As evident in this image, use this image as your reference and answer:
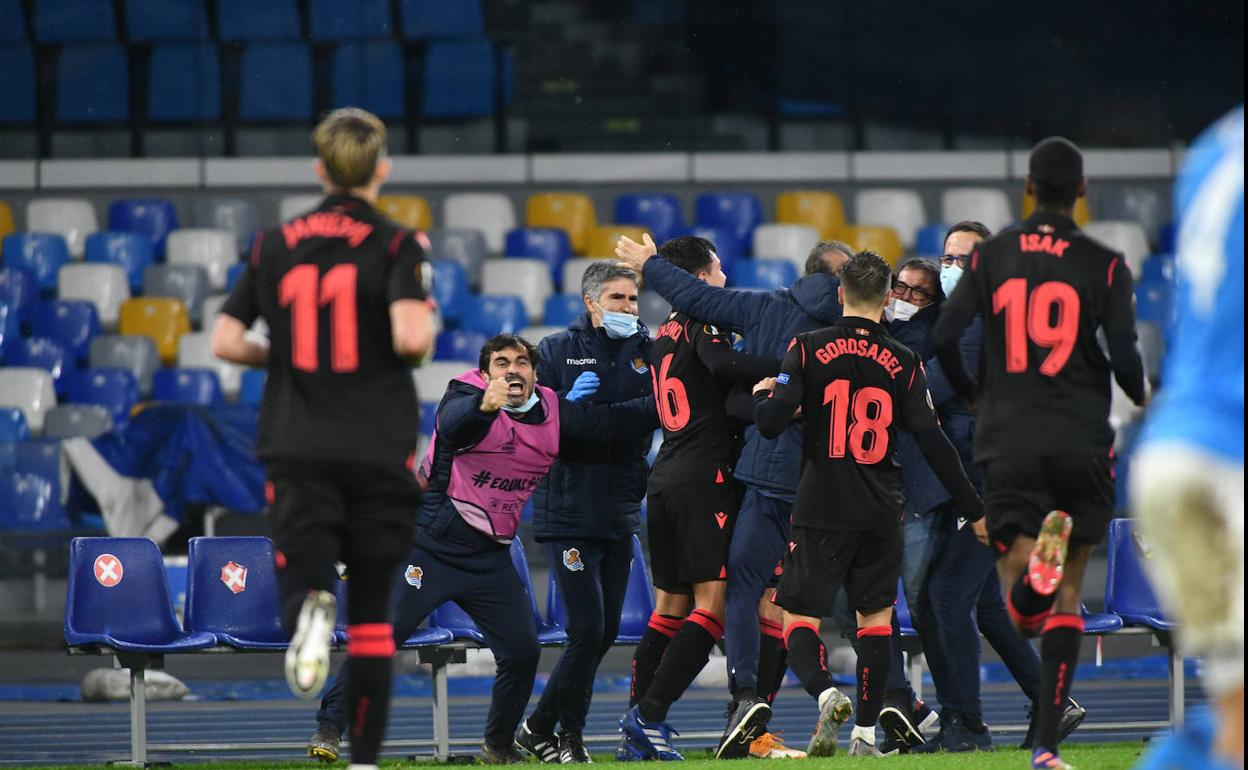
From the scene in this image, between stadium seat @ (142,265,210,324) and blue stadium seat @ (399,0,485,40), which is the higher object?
blue stadium seat @ (399,0,485,40)

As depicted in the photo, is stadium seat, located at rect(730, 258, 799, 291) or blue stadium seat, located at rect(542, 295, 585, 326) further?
stadium seat, located at rect(730, 258, 799, 291)

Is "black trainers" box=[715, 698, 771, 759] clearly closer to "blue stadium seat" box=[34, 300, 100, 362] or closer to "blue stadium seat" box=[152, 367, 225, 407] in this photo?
"blue stadium seat" box=[152, 367, 225, 407]

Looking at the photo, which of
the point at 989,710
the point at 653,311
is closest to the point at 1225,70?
the point at 653,311

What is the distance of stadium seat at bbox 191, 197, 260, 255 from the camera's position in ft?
51.4

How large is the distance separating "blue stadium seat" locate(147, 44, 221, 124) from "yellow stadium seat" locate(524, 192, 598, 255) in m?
3.40

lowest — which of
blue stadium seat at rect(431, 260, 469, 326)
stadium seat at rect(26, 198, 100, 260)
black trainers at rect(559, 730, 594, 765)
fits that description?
black trainers at rect(559, 730, 594, 765)

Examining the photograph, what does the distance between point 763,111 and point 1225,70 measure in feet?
15.0

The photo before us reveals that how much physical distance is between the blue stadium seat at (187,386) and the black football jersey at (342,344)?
367 inches

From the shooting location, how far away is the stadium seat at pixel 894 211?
1572cm

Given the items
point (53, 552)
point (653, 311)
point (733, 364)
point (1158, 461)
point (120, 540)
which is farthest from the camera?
point (653, 311)

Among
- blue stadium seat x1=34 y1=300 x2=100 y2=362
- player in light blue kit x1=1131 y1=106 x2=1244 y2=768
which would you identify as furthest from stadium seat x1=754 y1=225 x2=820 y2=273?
player in light blue kit x1=1131 y1=106 x2=1244 y2=768

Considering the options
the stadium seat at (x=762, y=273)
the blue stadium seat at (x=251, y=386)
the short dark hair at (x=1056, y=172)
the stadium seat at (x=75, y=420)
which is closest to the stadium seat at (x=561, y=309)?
the stadium seat at (x=762, y=273)

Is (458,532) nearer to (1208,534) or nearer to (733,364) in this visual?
(733,364)

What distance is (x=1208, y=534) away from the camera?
9.26 ft
